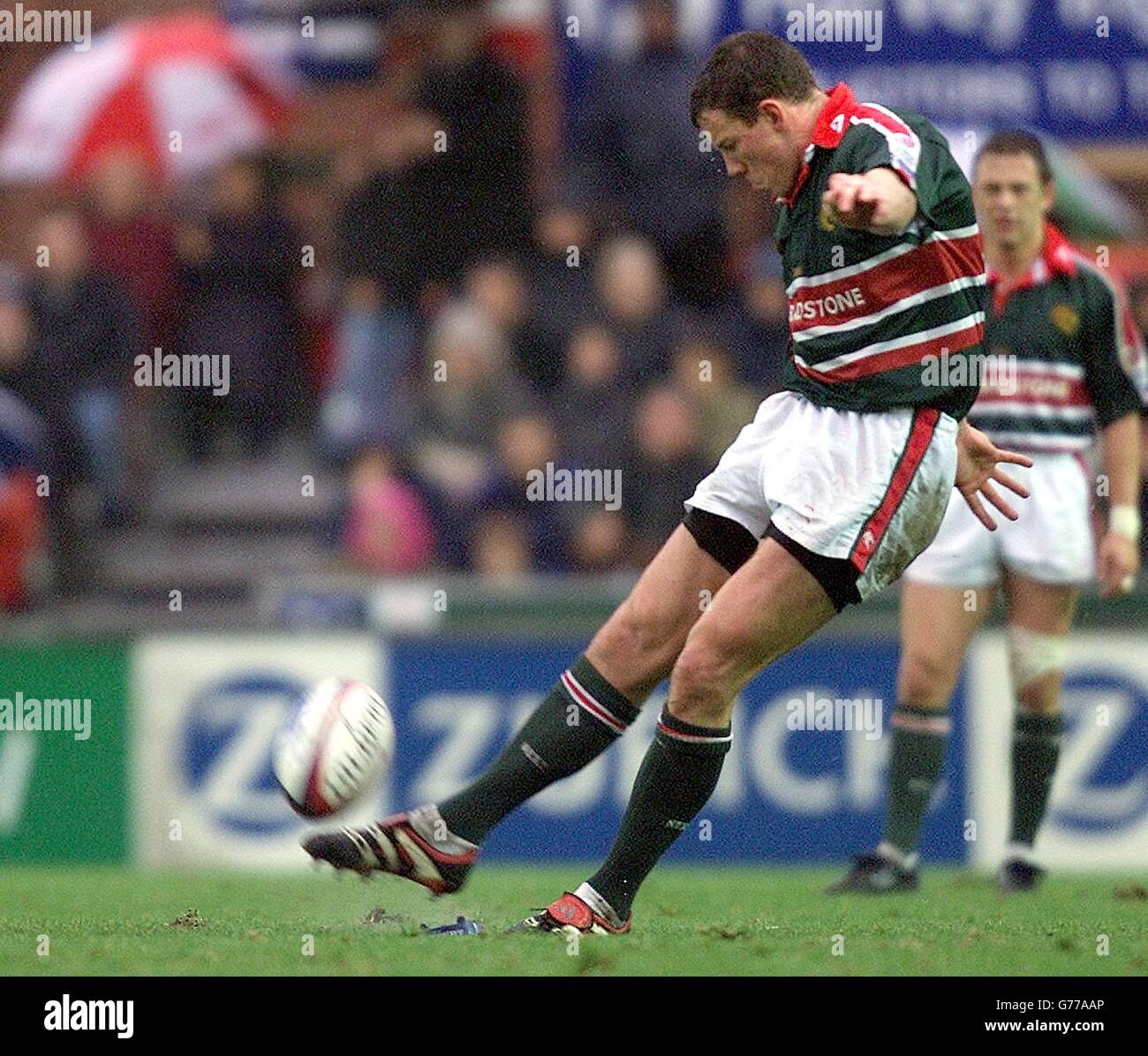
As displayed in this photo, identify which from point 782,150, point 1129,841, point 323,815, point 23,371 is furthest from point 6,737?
point 782,150

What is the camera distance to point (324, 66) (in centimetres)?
1420

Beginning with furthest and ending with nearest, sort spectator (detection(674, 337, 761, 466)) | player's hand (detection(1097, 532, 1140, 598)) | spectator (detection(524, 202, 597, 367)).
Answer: spectator (detection(524, 202, 597, 367)) < spectator (detection(674, 337, 761, 466)) < player's hand (detection(1097, 532, 1140, 598))

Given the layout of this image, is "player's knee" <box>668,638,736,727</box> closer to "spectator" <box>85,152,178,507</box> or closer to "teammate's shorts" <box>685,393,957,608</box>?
"teammate's shorts" <box>685,393,957,608</box>

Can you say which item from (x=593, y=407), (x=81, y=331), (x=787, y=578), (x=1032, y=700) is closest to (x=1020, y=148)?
(x=1032, y=700)

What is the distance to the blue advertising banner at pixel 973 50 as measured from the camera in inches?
456

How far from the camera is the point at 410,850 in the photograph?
6031mm

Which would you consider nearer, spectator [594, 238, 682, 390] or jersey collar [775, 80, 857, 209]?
jersey collar [775, 80, 857, 209]

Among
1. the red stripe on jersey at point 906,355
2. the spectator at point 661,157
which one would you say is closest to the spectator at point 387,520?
the spectator at point 661,157

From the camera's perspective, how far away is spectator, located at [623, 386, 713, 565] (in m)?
11.2

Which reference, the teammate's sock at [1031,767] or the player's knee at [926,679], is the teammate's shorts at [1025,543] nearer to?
the player's knee at [926,679]

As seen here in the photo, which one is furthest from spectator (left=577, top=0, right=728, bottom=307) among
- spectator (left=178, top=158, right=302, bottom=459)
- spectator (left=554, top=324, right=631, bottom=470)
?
spectator (left=178, top=158, right=302, bottom=459)

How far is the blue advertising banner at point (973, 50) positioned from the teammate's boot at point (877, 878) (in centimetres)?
505
